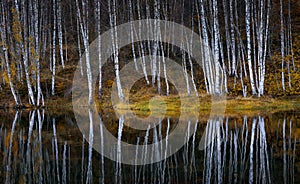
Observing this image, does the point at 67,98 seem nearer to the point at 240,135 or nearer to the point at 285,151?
the point at 240,135

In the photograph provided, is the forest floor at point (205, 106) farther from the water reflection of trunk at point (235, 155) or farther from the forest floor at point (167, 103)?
the water reflection of trunk at point (235, 155)

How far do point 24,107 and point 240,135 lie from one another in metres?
17.2

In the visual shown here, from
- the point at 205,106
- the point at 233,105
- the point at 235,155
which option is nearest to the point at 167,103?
the point at 205,106

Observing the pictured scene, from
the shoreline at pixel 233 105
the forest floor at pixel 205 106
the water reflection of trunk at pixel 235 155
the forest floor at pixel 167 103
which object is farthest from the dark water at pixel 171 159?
the forest floor at pixel 167 103

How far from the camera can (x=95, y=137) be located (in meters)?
10.5

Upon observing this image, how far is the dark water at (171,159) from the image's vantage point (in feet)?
19.9

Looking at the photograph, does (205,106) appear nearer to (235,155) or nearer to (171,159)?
(235,155)

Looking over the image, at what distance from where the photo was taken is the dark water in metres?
6.07

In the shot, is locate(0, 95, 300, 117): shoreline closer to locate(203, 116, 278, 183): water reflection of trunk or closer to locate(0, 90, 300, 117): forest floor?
locate(0, 90, 300, 117): forest floor

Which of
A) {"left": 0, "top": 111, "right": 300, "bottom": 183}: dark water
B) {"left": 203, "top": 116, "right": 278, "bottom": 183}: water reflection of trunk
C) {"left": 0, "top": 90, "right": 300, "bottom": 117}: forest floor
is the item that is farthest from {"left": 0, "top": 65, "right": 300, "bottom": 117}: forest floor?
{"left": 0, "top": 111, "right": 300, "bottom": 183}: dark water

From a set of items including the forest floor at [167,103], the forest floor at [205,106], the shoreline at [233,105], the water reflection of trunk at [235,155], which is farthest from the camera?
the forest floor at [167,103]

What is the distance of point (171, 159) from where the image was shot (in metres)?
7.46

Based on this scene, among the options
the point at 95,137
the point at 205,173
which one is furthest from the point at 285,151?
the point at 95,137

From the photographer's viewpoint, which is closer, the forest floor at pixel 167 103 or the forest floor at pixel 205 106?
the forest floor at pixel 205 106
